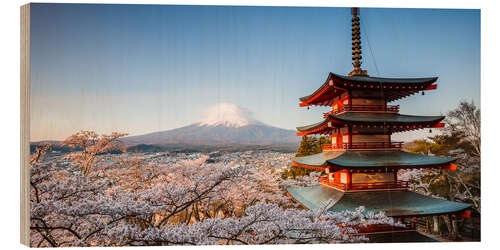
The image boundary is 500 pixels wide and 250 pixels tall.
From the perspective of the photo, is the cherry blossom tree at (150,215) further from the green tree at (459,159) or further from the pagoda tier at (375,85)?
the green tree at (459,159)

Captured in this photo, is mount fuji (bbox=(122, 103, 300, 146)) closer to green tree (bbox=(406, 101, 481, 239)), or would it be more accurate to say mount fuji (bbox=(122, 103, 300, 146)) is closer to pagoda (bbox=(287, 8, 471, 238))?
pagoda (bbox=(287, 8, 471, 238))

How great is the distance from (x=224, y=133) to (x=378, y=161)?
12.1 feet

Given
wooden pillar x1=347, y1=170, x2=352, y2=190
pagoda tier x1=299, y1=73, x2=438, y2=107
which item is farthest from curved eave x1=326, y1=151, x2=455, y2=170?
pagoda tier x1=299, y1=73, x2=438, y2=107

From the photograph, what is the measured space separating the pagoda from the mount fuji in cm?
136

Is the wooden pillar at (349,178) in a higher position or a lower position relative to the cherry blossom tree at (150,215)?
higher

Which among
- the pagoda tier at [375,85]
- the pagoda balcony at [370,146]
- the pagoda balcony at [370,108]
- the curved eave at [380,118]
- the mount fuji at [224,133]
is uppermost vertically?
the pagoda tier at [375,85]

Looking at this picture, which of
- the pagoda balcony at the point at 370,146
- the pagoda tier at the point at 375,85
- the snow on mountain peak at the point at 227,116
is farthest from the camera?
the snow on mountain peak at the point at 227,116

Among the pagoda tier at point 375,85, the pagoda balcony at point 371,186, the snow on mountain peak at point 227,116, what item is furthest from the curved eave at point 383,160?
the snow on mountain peak at point 227,116

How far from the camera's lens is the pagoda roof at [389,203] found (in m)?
4.20

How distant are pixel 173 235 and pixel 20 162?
3.56 meters

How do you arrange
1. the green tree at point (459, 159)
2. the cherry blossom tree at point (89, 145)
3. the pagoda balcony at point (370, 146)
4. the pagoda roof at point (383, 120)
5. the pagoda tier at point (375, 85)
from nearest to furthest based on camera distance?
the pagoda roof at point (383, 120), the pagoda tier at point (375, 85), the pagoda balcony at point (370, 146), the cherry blossom tree at point (89, 145), the green tree at point (459, 159)

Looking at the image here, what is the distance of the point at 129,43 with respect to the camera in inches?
216

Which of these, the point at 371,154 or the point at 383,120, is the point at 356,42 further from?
the point at 371,154

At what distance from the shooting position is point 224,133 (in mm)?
6402
